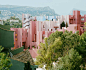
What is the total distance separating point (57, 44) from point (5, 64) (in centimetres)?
623

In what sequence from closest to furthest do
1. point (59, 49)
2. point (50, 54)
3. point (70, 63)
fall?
1. point (70, 63)
2. point (50, 54)
3. point (59, 49)

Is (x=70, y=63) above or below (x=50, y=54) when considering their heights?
below

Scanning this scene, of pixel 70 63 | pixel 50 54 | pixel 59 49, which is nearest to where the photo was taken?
pixel 70 63

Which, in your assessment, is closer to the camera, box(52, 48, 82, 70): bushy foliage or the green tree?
box(52, 48, 82, 70): bushy foliage

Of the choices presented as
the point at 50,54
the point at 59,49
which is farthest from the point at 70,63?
the point at 59,49

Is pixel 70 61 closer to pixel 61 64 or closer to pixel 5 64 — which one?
pixel 61 64

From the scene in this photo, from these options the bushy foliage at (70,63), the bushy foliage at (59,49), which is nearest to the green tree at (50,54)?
the bushy foliage at (59,49)

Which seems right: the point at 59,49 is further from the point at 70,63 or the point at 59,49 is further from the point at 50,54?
the point at 70,63

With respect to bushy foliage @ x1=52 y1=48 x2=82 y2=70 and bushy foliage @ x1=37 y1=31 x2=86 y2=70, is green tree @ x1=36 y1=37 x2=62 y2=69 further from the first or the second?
bushy foliage @ x1=52 y1=48 x2=82 y2=70

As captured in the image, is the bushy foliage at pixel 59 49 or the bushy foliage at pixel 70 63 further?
the bushy foliage at pixel 59 49

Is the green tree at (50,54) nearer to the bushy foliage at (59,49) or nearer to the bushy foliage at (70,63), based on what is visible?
the bushy foliage at (59,49)

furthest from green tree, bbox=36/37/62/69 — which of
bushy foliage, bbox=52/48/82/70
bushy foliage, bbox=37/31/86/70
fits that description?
bushy foliage, bbox=52/48/82/70

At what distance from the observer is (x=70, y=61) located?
957cm

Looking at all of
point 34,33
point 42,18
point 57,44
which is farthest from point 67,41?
point 42,18
